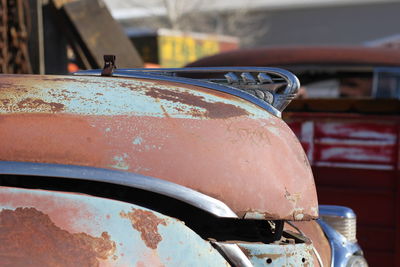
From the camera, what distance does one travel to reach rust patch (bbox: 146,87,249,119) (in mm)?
1721

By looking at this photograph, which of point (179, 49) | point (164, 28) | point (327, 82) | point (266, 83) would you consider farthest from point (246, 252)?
point (164, 28)

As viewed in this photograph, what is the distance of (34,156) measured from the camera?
4.97ft

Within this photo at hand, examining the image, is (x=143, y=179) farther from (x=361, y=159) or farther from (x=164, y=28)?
(x=164, y=28)

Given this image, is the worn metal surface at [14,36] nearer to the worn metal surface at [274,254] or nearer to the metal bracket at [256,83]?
the metal bracket at [256,83]

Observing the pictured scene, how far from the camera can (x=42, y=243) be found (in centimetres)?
142

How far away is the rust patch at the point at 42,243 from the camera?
55.0 inches

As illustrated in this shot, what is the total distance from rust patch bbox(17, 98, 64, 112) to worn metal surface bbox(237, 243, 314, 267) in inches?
22.1

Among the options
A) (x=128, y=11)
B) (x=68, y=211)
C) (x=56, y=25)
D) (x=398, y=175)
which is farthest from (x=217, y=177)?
(x=128, y=11)

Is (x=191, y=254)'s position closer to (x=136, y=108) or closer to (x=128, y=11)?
(x=136, y=108)

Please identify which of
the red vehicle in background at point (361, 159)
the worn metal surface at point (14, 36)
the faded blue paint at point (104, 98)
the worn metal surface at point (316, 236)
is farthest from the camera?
the worn metal surface at point (14, 36)

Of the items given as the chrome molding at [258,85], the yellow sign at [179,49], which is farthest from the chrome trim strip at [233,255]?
the yellow sign at [179,49]

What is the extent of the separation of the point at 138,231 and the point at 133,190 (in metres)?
0.14

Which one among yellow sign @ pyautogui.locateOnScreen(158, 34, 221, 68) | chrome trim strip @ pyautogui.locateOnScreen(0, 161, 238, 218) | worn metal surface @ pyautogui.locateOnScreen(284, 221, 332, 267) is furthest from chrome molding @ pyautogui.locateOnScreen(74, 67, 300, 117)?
yellow sign @ pyautogui.locateOnScreen(158, 34, 221, 68)

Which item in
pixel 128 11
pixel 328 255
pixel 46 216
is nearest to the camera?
pixel 46 216
